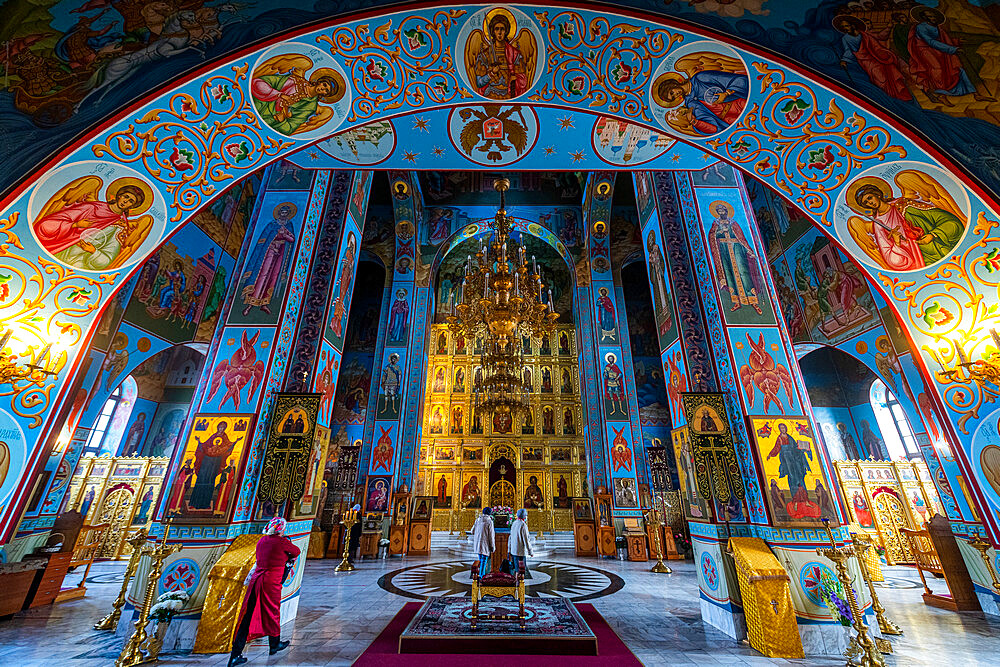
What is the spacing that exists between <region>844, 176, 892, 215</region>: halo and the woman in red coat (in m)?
6.73

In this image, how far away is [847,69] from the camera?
338 cm

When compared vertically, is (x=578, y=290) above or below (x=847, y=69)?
above

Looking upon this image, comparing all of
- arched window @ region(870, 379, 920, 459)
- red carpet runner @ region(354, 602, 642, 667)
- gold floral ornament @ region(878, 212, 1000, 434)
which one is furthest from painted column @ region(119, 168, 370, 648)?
arched window @ region(870, 379, 920, 459)

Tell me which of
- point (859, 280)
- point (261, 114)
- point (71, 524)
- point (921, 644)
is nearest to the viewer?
point (261, 114)

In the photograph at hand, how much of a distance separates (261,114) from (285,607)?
6054 millimetres

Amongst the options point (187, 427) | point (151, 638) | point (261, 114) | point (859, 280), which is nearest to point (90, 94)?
point (261, 114)

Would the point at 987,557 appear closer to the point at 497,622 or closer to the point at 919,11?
the point at 497,622

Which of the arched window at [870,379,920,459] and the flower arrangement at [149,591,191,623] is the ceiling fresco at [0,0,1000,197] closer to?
the flower arrangement at [149,591,191,623]

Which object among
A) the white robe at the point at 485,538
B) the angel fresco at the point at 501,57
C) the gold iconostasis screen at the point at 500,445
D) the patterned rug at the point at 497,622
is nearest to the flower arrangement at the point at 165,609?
the patterned rug at the point at 497,622

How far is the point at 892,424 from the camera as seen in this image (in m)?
13.1

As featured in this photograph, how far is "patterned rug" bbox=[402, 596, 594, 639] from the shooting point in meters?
4.48

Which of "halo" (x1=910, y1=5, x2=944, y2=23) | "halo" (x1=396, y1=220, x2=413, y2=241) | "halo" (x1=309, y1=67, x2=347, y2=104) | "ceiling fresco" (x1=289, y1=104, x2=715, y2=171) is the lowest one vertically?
"halo" (x1=910, y1=5, x2=944, y2=23)

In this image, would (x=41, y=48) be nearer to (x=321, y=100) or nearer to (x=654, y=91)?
(x=321, y=100)

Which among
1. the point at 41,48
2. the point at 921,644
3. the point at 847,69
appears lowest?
the point at 921,644
